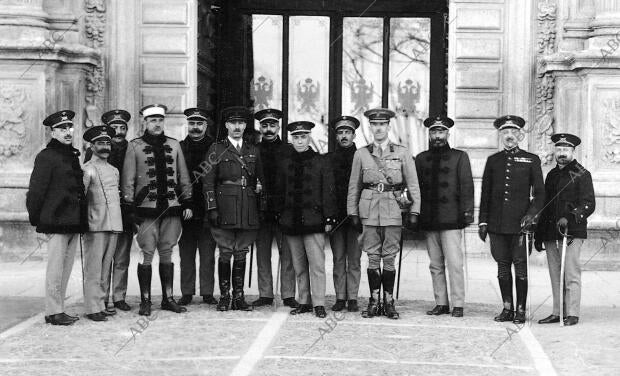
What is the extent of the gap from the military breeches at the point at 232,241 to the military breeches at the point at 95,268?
1074 millimetres

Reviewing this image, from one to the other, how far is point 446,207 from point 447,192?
0.16 metres

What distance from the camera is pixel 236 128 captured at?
11648 mm

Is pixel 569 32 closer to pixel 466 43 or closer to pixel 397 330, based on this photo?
pixel 466 43

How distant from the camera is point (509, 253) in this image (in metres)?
11.2

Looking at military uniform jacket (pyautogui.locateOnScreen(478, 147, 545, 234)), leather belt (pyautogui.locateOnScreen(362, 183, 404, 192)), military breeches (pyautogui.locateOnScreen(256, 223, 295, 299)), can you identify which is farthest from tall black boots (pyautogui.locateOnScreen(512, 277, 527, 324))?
military breeches (pyautogui.locateOnScreen(256, 223, 295, 299))

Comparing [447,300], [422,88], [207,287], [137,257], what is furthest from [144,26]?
[447,300]

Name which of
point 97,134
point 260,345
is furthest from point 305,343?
point 97,134

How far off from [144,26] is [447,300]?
24.4 ft

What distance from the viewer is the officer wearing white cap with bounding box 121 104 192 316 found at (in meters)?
11.4

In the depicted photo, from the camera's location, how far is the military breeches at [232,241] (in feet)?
37.8

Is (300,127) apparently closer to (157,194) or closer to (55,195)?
(157,194)

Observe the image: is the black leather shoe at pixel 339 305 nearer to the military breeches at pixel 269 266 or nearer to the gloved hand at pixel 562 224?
the military breeches at pixel 269 266

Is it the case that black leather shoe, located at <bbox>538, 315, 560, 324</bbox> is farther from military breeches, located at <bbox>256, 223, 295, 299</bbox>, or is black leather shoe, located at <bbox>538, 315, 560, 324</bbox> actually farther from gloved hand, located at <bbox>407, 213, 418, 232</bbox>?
military breeches, located at <bbox>256, 223, 295, 299</bbox>

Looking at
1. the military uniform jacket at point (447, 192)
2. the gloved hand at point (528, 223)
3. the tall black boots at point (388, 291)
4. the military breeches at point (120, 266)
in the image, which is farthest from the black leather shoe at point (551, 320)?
the military breeches at point (120, 266)
